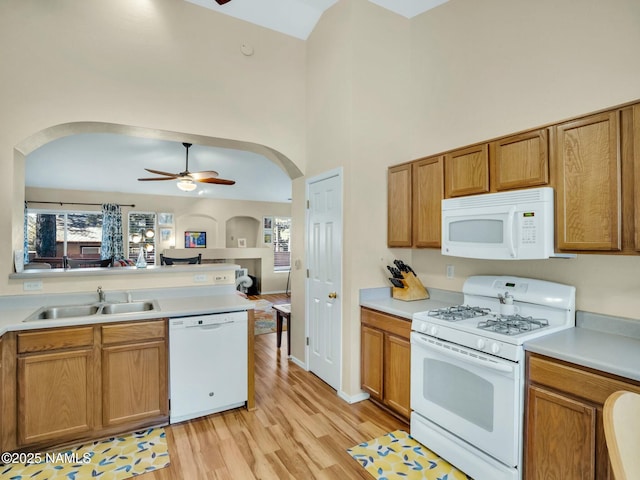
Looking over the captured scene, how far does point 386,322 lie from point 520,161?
4.91 ft

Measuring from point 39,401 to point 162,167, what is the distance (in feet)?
17.1

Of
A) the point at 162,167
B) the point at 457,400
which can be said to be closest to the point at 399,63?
the point at 457,400

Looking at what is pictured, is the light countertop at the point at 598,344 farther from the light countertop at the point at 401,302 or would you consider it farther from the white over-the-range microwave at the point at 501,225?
the white over-the-range microwave at the point at 501,225

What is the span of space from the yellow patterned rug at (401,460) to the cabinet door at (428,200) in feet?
4.86

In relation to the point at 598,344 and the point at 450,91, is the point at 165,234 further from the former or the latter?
the point at 598,344

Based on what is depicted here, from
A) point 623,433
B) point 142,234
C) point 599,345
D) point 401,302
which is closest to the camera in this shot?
point 623,433

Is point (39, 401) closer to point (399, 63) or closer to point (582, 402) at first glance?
point (582, 402)

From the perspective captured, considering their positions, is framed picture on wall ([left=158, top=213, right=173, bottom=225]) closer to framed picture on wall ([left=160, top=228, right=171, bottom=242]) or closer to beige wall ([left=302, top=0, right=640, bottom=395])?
framed picture on wall ([left=160, top=228, right=171, bottom=242])

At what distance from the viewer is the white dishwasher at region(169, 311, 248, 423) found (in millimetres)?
2570

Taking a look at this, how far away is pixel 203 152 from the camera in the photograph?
5.93 m

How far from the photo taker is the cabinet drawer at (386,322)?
254 centimetres

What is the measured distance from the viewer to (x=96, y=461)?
220 cm

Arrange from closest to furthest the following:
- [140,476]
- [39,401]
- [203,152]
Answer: [140,476] < [39,401] < [203,152]

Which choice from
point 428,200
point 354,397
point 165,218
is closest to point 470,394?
point 354,397
